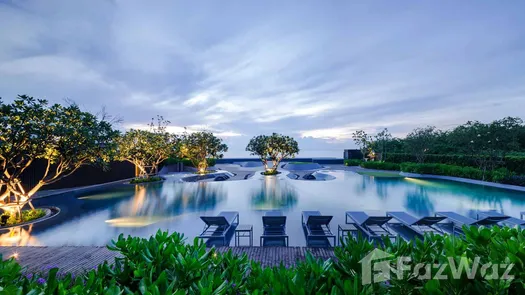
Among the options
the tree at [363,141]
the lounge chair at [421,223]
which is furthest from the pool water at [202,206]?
the tree at [363,141]

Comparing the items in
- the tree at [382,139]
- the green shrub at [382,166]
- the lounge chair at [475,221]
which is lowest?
the lounge chair at [475,221]

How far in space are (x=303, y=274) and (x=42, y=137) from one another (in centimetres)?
956

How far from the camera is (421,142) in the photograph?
79.8 ft

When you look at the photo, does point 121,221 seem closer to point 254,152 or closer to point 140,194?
point 140,194

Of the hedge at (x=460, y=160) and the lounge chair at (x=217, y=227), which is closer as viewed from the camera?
the lounge chair at (x=217, y=227)

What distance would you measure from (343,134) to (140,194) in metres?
30.0

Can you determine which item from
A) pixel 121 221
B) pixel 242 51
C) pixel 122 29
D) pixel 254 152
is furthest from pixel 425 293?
pixel 254 152

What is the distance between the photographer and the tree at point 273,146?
69.1 ft

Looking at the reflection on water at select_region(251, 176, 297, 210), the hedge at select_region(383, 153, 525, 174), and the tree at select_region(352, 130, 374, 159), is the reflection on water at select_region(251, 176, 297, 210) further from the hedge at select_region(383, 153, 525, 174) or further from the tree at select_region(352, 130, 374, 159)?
the tree at select_region(352, 130, 374, 159)

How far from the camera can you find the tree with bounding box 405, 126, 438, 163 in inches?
961

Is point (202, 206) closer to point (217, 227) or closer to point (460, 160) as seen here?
point (217, 227)

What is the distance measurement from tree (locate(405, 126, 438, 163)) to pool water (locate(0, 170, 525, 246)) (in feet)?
33.1

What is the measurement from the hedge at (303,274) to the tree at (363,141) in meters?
31.9

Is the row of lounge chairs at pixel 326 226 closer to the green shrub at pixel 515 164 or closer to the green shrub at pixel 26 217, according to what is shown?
the green shrub at pixel 26 217
